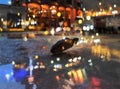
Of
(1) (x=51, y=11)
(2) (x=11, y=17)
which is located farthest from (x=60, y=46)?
(1) (x=51, y=11)

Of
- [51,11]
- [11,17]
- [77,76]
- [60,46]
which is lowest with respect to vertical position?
[51,11]

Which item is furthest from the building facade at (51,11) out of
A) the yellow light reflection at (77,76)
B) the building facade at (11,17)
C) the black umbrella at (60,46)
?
the yellow light reflection at (77,76)

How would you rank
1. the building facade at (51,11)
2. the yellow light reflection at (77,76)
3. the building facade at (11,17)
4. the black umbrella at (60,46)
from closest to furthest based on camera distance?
1. the yellow light reflection at (77,76)
2. the black umbrella at (60,46)
3. the building facade at (11,17)
4. the building facade at (51,11)

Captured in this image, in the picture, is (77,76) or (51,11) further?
(51,11)

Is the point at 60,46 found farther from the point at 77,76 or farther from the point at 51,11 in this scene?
the point at 51,11

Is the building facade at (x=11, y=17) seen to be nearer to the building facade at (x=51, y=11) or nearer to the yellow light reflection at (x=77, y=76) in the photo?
the building facade at (x=51, y=11)

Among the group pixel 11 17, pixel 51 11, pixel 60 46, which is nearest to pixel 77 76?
pixel 60 46

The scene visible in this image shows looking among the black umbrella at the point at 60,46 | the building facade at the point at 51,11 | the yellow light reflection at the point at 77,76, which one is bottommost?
the building facade at the point at 51,11

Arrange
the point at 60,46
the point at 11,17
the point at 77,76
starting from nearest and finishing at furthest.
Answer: the point at 77,76
the point at 60,46
the point at 11,17

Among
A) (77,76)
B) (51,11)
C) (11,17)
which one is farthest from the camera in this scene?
(51,11)

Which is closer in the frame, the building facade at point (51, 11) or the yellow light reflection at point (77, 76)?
the yellow light reflection at point (77, 76)

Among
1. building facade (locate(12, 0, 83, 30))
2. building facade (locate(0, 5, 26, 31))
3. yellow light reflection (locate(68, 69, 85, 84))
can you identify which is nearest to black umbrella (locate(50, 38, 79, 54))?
yellow light reflection (locate(68, 69, 85, 84))

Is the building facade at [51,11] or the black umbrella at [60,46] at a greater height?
the black umbrella at [60,46]

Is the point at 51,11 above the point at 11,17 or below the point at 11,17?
below
